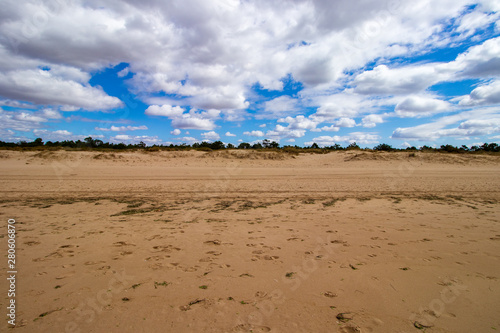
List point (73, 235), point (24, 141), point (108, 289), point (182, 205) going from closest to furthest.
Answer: point (108, 289) < point (73, 235) < point (182, 205) < point (24, 141)

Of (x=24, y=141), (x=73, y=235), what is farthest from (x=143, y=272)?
(x=24, y=141)

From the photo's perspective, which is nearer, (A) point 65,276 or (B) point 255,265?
(A) point 65,276

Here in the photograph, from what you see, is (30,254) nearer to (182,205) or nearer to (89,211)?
(89,211)

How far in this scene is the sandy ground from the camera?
9.61 ft

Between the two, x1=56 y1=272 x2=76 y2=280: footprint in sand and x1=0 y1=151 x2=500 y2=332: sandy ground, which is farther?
x1=56 y1=272 x2=76 y2=280: footprint in sand

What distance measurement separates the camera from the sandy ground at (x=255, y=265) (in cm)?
293

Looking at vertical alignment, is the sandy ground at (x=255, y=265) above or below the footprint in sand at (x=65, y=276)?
above

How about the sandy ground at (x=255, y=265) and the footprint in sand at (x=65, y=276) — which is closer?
the sandy ground at (x=255, y=265)

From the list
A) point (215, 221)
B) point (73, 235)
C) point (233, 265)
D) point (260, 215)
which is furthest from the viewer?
point (260, 215)

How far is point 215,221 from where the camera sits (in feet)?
23.2

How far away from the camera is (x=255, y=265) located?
428 centimetres

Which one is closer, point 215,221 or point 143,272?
point 143,272

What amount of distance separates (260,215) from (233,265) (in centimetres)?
352

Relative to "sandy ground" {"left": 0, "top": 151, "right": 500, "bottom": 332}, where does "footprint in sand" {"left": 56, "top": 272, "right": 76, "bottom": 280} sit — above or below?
below
